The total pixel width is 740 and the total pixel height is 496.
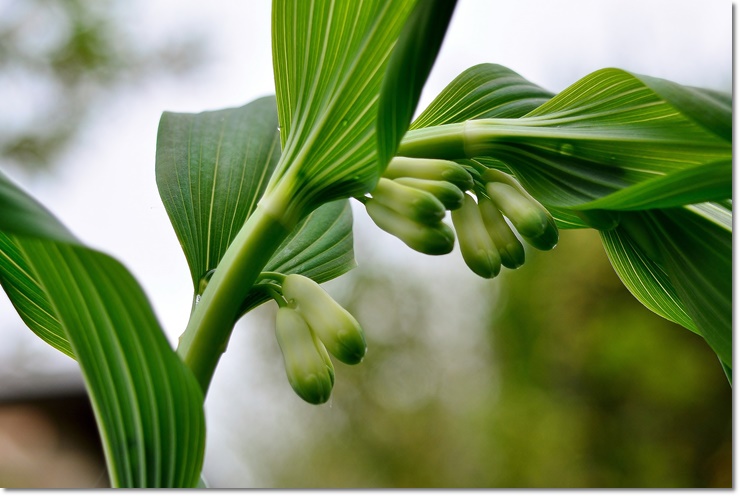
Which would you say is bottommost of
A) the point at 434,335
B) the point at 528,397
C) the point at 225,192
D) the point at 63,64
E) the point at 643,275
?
the point at 528,397

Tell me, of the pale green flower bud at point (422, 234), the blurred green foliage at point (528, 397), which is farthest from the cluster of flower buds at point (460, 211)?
the blurred green foliage at point (528, 397)

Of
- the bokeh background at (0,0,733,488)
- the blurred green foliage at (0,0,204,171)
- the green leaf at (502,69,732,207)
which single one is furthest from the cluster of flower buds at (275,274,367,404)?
the blurred green foliage at (0,0,204,171)

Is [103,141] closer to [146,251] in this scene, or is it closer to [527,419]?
[146,251]

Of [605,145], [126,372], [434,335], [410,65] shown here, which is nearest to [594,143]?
[605,145]

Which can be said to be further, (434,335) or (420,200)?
(434,335)

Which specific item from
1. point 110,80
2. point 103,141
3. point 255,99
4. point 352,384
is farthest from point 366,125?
point 352,384

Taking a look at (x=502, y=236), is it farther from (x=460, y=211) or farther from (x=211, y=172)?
(x=211, y=172)
